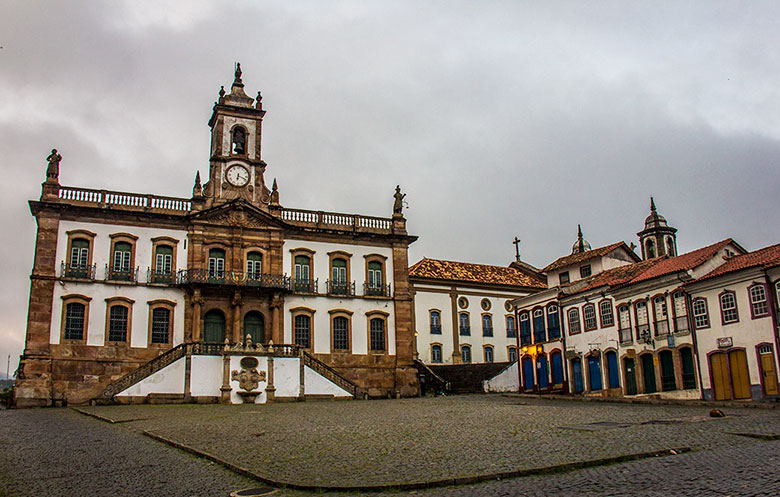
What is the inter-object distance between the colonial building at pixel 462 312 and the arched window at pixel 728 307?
2292 cm

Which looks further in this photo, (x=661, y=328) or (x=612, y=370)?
(x=612, y=370)

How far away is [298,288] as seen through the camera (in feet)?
126

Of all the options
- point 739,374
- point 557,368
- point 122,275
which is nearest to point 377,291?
point 557,368

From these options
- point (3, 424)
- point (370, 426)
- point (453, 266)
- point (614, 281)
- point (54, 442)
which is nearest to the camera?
point (54, 442)

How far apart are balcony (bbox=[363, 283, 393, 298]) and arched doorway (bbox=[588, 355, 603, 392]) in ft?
39.3

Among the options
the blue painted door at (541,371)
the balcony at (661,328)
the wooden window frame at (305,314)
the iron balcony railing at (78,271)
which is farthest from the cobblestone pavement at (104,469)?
the blue painted door at (541,371)

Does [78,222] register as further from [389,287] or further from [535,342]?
[535,342]

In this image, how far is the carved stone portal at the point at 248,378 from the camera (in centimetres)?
3114

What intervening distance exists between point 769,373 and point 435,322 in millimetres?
26232

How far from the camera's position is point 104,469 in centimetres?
1114

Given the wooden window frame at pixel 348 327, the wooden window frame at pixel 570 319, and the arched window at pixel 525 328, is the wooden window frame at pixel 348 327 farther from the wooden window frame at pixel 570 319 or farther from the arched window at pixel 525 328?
the wooden window frame at pixel 570 319

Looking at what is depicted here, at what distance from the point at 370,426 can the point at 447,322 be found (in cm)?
3220

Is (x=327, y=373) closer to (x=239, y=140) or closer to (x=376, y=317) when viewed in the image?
(x=376, y=317)

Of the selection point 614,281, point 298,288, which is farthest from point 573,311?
point 298,288
